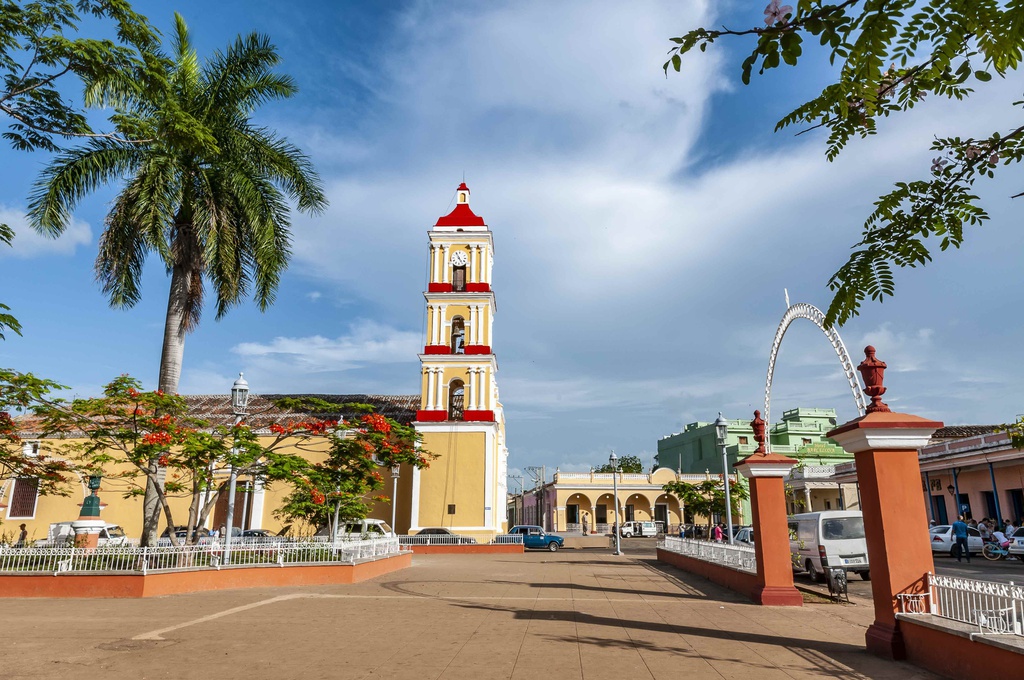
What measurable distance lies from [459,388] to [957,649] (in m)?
30.1

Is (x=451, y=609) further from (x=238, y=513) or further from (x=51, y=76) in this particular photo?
(x=238, y=513)

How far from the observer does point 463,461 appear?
109ft

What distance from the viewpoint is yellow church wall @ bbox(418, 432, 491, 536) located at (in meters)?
32.9

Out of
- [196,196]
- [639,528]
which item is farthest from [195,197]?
[639,528]

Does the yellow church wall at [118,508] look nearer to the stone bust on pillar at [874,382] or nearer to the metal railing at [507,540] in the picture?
the metal railing at [507,540]

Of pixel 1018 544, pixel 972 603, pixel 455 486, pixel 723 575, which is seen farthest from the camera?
pixel 455 486

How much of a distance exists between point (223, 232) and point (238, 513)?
A: 73.1 ft

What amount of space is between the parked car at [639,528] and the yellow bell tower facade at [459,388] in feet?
59.6

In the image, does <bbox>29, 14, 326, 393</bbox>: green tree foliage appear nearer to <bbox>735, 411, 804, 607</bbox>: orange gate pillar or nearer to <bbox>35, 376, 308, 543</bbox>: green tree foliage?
<bbox>35, 376, 308, 543</bbox>: green tree foliage

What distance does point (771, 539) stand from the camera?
11.5 m

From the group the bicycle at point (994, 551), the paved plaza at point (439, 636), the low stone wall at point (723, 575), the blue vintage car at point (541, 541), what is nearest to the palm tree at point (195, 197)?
the paved plaza at point (439, 636)

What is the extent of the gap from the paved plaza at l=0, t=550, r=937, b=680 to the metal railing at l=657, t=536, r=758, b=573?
2.48ft

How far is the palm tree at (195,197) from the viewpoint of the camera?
651 inches

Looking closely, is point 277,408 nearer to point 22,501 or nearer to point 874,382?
point 22,501
